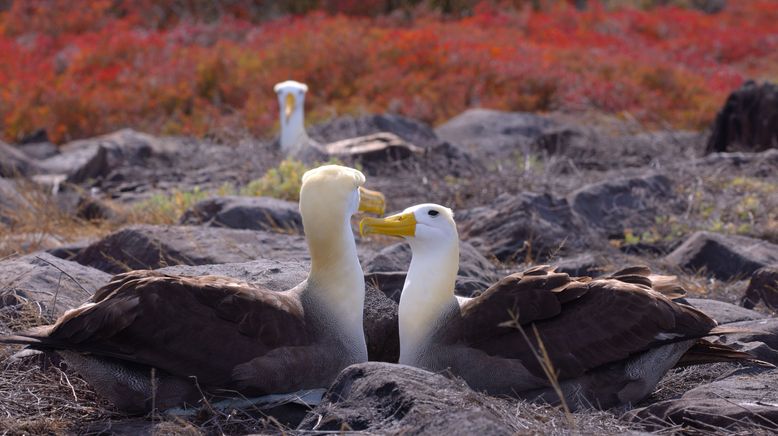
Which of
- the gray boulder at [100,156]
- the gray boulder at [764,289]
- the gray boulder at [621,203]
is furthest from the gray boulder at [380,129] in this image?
the gray boulder at [764,289]

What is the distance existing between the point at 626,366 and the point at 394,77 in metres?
10.8

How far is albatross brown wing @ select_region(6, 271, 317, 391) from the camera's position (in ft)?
12.1

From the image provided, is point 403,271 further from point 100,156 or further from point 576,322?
point 100,156

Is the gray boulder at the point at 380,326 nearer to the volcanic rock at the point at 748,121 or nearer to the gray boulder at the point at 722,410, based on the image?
the gray boulder at the point at 722,410

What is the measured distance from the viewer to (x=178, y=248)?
18.7ft

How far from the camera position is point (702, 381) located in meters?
4.45

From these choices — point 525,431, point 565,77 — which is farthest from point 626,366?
point 565,77

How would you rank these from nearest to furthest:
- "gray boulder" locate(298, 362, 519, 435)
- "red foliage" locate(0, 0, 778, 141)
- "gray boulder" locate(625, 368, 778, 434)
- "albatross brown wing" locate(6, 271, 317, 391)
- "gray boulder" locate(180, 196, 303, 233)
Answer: "gray boulder" locate(298, 362, 519, 435) < "gray boulder" locate(625, 368, 778, 434) < "albatross brown wing" locate(6, 271, 317, 391) < "gray boulder" locate(180, 196, 303, 233) < "red foliage" locate(0, 0, 778, 141)

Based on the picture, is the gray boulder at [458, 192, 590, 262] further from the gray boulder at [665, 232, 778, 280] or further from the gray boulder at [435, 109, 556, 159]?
the gray boulder at [435, 109, 556, 159]

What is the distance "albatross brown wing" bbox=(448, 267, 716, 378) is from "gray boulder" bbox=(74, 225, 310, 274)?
6.06ft

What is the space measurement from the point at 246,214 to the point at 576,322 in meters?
3.25

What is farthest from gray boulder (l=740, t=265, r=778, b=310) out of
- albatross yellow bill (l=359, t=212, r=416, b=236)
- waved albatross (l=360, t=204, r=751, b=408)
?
albatross yellow bill (l=359, t=212, r=416, b=236)

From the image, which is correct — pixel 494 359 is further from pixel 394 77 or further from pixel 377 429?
pixel 394 77

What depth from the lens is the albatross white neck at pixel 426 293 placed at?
14.2ft
